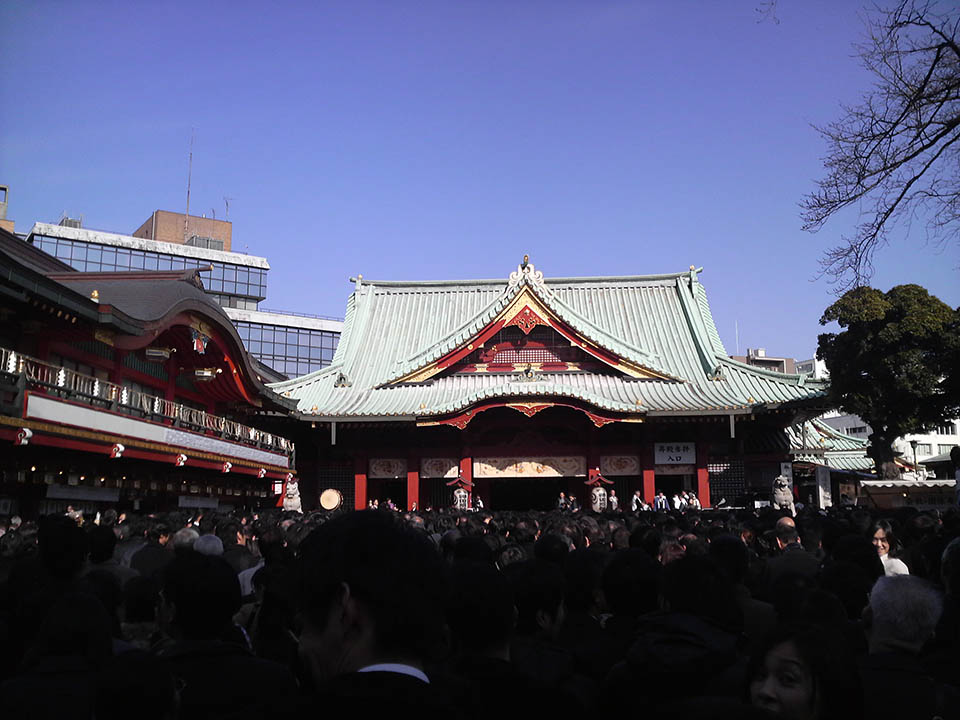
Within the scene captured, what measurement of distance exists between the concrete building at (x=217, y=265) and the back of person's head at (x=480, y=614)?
167ft

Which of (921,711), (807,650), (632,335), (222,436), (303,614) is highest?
(632,335)

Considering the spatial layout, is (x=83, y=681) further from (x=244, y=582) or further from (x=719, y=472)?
(x=719, y=472)

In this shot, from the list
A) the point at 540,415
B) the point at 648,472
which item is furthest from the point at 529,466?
the point at 648,472

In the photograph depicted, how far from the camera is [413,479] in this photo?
94.7ft

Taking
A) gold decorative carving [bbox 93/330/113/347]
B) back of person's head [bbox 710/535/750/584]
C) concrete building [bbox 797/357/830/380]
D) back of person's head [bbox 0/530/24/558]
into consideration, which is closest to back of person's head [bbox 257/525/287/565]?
back of person's head [bbox 0/530/24/558]

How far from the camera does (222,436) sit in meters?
Result: 23.8

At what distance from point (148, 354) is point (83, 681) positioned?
19.4 meters

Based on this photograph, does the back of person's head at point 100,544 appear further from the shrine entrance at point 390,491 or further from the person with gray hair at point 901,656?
the shrine entrance at point 390,491

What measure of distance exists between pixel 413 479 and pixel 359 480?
6.34 ft

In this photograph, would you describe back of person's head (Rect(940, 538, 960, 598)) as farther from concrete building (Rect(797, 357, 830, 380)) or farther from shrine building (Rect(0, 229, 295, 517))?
concrete building (Rect(797, 357, 830, 380))

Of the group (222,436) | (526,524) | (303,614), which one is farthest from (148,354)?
(303,614)

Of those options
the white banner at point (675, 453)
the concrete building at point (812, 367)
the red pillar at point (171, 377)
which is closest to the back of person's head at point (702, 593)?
the red pillar at point (171, 377)

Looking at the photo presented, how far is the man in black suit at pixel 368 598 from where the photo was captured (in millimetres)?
2031

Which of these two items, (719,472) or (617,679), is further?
(719,472)
